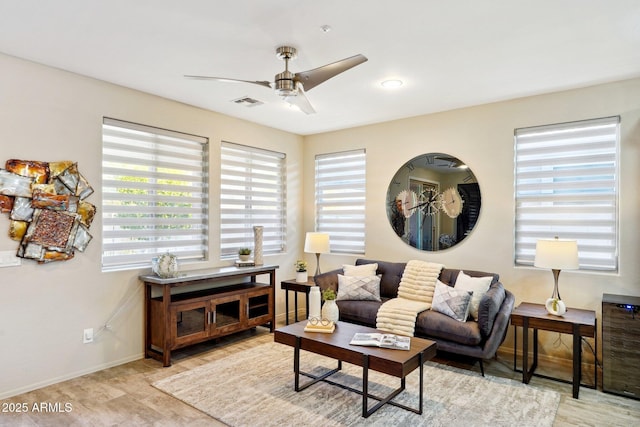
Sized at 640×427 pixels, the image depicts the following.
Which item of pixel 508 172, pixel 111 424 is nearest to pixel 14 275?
pixel 111 424

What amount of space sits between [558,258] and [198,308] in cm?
343

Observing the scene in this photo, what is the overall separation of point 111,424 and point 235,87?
9.85 feet

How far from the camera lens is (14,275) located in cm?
311

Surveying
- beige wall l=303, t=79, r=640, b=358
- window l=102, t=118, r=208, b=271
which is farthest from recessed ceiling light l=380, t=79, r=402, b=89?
window l=102, t=118, r=208, b=271

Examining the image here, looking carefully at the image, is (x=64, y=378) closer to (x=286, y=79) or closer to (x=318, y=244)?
(x=318, y=244)

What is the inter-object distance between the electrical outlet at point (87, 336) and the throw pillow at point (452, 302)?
10.7 feet

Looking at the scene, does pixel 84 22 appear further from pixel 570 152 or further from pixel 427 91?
pixel 570 152

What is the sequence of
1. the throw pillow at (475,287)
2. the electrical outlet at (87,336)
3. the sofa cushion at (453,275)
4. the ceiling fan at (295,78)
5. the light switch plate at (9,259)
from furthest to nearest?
1. the sofa cushion at (453,275)
2. the throw pillow at (475,287)
3. the electrical outlet at (87,336)
4. the light switch plate at (9,259)
5. the ceiling fan at (295,78)

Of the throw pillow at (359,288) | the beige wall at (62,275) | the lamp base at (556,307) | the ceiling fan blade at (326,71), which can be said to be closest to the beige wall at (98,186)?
the beige wall at (62,275)

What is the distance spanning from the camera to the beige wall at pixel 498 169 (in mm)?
3531

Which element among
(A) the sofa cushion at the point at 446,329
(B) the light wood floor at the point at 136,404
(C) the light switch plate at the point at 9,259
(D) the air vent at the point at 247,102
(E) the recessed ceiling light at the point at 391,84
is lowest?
(B) the light wood floor at the point at 136,404

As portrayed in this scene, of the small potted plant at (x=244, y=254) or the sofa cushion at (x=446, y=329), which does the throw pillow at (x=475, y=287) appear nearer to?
the sofa cushion at (x=446, y=329)

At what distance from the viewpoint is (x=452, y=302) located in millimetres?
3693

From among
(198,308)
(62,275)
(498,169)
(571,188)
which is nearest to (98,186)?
(62,275)
